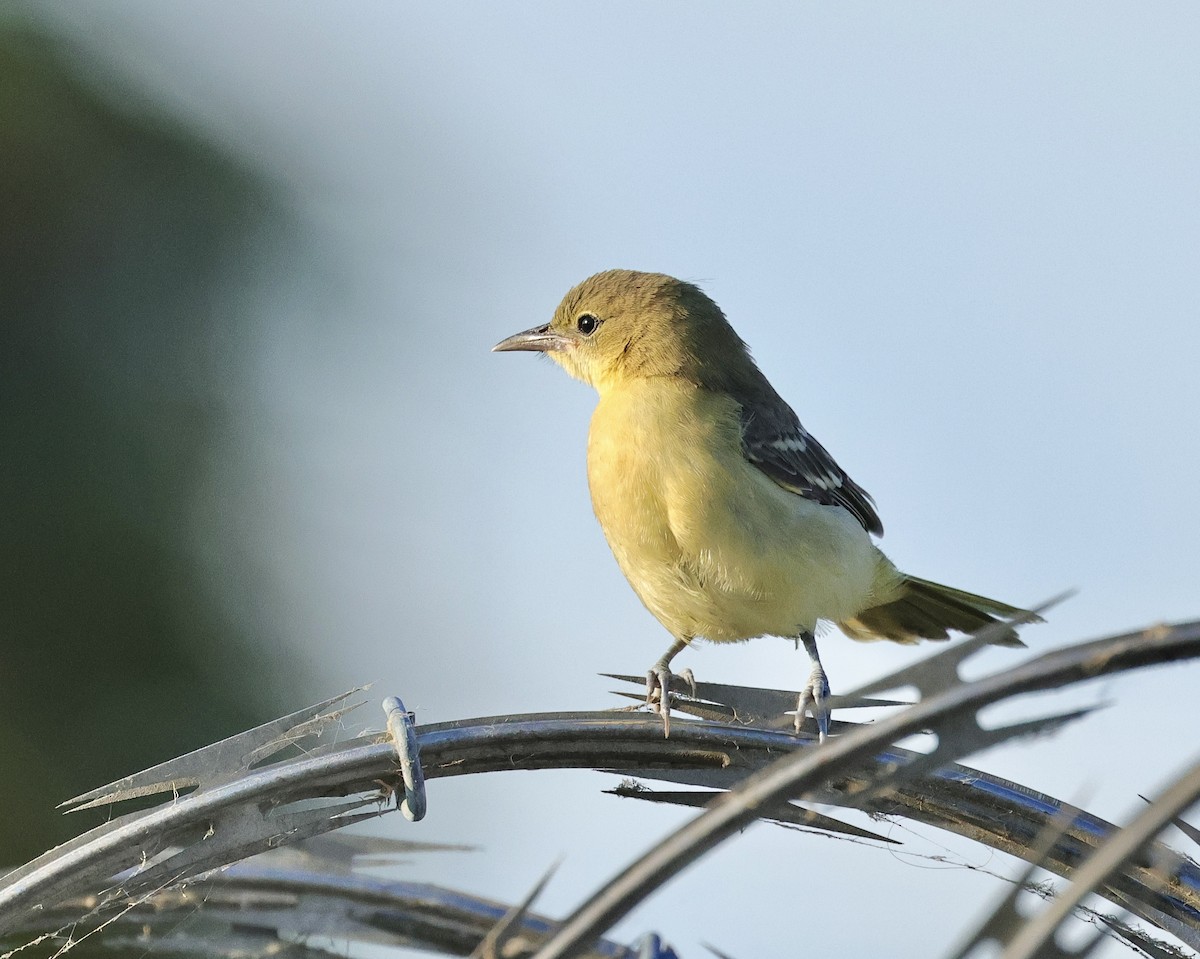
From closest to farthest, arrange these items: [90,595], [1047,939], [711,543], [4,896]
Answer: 1. [1047,939]
2. [4,896]
3. [711,543]
4. [90,595]

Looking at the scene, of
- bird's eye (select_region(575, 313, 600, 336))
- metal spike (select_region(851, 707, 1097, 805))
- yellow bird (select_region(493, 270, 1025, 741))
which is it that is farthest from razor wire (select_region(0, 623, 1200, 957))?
bird's eye (select_region(575, 313, 600, 336))

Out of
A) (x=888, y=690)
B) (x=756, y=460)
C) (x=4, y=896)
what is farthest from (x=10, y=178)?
(x=888, y=690)

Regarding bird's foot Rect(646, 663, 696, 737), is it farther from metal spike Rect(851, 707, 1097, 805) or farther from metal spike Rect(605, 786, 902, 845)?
metal spike Rect(851, 707, 1097, 805)

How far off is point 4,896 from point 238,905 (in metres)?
0.87

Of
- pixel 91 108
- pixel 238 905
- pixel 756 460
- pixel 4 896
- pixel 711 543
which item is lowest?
pixel 4 896

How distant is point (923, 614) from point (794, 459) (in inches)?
32.1

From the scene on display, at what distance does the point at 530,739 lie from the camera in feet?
6.72

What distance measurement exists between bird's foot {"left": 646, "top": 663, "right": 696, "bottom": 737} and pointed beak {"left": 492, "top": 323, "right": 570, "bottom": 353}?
1.62 m

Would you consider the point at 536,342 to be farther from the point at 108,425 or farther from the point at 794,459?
the point at 108,425

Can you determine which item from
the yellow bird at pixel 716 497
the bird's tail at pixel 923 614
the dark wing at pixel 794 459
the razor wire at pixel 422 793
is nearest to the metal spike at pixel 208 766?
the razor wire at pixel 422 793

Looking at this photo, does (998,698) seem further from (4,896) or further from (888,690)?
(4,896)

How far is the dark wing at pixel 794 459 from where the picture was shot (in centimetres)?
442

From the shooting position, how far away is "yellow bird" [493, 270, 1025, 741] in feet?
13.3

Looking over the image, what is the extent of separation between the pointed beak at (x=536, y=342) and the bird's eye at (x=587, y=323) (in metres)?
0.07
